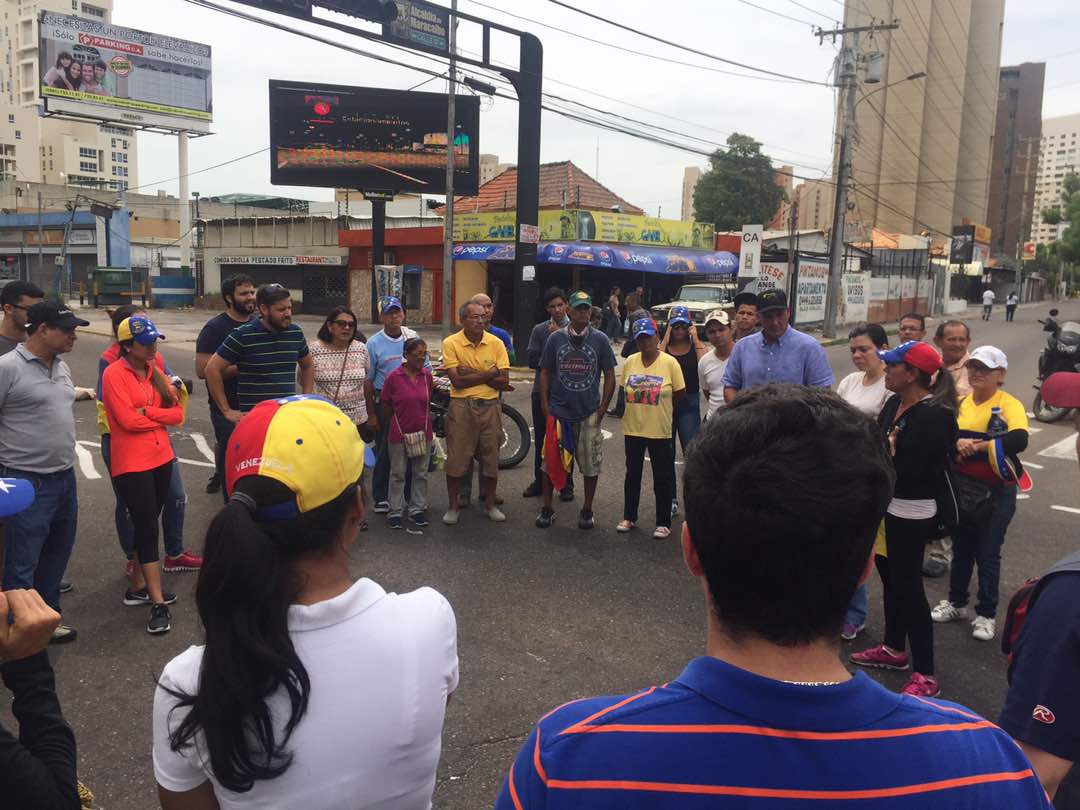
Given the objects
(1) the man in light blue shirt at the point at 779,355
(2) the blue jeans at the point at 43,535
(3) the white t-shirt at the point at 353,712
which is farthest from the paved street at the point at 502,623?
(3) the white t-shirt at the point at 353,712

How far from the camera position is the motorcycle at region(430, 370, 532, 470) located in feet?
27.1

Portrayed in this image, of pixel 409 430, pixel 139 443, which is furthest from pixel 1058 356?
pixel 139 443

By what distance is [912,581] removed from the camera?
156 inches

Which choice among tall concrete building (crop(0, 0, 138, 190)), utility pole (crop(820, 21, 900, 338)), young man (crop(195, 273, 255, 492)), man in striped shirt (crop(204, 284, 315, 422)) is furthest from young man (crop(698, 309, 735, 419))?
tall concrete building (crop(0, 0, 138, 190))

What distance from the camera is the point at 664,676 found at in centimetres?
416

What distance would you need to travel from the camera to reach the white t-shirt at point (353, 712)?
1.42m

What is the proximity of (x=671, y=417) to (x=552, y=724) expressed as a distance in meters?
5.51

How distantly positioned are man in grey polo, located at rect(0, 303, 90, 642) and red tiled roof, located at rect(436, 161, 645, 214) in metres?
27.6

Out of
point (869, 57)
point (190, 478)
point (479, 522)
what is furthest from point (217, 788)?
point (869, 57)

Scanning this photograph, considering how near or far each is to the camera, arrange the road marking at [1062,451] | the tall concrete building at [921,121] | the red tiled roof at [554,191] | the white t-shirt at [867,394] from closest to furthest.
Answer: the white t-shirt at [867,394] < the road marking at [1062,451] < the red tiled roof at [554,191] < the tall concrete building at [921,121]

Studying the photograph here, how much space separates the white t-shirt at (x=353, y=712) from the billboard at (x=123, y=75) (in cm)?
5059

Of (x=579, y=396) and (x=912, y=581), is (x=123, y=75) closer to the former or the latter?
(x=579, y=396)

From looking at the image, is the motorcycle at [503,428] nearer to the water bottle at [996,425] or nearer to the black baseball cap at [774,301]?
the black baseball cap at [774,301]

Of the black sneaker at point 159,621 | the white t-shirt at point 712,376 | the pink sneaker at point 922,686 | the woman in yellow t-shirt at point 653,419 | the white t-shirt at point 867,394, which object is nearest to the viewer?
the pink sneaker at point 922,686
